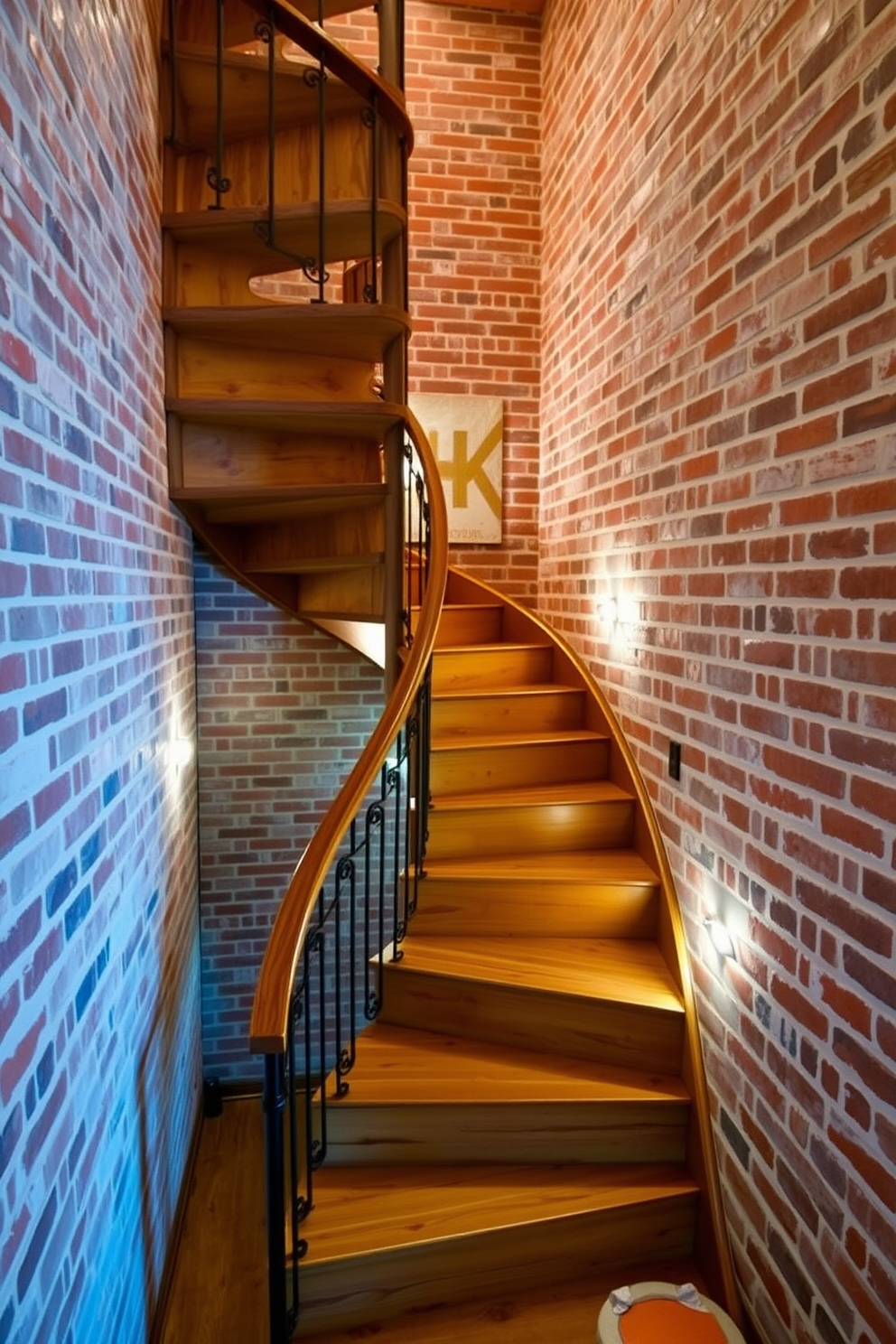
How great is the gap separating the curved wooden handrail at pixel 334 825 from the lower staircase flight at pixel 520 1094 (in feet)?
1.85

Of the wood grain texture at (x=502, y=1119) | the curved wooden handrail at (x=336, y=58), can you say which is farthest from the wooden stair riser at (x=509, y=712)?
the curved wooden handrail at (x=336, y=58)

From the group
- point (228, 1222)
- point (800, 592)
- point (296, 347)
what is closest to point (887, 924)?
point (800, 592)

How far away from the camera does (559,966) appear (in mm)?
2404

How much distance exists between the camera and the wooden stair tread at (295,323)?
2492 mm

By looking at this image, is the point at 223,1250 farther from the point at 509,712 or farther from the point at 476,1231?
the point at 509,712

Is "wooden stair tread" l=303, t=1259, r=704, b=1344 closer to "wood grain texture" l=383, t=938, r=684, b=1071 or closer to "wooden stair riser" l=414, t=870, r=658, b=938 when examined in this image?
"wood grain texture" l=383, t=938, r=684, b=1071

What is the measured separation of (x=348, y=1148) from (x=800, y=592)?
1.79 m

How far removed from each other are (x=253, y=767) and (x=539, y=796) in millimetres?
1599

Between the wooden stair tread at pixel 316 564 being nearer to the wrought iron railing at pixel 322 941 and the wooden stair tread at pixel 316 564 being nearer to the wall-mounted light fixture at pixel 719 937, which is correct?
the wrought iron railing at pixel 322 941

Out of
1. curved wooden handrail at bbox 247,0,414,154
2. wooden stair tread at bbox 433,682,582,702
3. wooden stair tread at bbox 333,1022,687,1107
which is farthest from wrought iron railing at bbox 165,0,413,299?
wooden stair tread at bbox 333,1022,687,1107

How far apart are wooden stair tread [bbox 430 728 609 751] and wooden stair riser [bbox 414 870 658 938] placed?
54cm

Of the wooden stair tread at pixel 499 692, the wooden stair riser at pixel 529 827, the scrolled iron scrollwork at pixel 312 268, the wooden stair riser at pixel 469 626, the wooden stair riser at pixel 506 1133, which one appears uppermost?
the scrolled iron scrollwork at pixel 312 268

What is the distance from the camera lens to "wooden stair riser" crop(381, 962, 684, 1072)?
7.33 feet

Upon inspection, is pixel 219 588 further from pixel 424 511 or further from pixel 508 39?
pixel 508 39
